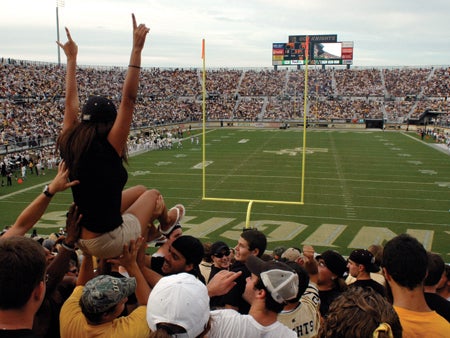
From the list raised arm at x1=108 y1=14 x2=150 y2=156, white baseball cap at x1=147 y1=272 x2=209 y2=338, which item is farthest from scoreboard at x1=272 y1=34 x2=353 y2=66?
white baseball cap at x1=147 y1=272 x2=209 y2=338

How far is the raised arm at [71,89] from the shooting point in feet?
9.29

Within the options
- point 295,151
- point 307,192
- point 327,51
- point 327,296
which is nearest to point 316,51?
point 327,51

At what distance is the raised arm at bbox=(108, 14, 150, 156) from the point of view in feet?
8.10

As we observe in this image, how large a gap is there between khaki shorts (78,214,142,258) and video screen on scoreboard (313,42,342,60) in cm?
5749

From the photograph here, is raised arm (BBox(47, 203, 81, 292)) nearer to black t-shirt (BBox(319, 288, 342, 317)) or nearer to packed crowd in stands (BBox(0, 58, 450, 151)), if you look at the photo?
black t-shirt (BBox(319, 288, 342, 317))

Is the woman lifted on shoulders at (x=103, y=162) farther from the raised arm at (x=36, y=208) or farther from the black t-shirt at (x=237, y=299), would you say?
the black t-shirt at (x=237, y=299)

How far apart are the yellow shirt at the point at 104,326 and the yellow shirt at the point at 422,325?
3.95 ft

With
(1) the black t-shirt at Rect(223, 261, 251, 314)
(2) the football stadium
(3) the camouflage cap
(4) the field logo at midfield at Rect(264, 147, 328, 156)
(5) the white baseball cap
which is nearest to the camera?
(5) the white baseball cap

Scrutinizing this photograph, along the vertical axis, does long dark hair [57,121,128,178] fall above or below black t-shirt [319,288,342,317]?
above

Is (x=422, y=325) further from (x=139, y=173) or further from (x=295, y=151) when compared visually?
(x=295, y=151)

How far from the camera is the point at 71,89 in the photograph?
10.2 ft

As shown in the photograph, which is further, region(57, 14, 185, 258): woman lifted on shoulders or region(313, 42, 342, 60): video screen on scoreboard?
→ region(313, 42, 342, 60): video screen on scoreboard

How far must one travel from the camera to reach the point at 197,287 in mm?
1980

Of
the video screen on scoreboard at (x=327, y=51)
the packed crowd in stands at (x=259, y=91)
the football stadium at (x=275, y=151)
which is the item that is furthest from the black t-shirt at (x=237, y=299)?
the video screen on scoreboard at (x=327, y=51)
